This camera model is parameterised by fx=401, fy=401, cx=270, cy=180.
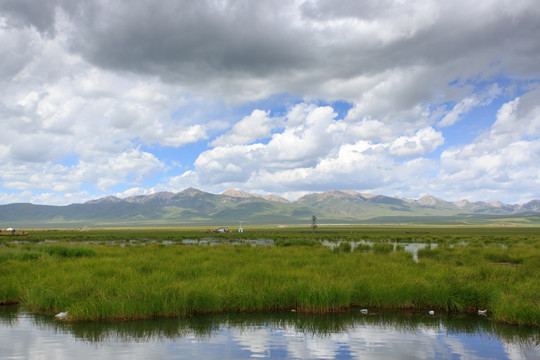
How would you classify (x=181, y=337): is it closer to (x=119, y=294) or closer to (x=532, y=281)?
(x=119, y=294)

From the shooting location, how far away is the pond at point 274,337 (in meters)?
→ 10.6

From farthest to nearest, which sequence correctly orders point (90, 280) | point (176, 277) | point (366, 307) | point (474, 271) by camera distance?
1. point (474, 271)
2. point (176, 277)
3. point (90, 280)
4. point (366, 307)

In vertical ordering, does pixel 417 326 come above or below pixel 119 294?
below

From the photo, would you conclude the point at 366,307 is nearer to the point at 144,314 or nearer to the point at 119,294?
the point at 144,314

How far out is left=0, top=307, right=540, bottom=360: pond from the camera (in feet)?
34.7

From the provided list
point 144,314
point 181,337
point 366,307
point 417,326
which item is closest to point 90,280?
point 144,314

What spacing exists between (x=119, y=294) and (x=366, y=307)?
29.4 ft

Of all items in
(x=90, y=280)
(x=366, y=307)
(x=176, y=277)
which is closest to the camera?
(x=366, y=307)

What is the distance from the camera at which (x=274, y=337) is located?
11.8 meters

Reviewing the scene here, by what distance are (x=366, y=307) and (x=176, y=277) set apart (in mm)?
8203

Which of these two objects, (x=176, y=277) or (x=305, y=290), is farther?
(x=176, y=277)

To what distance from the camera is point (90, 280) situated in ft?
52.7

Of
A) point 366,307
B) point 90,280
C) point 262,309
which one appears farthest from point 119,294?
point 366,307

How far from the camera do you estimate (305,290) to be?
14.7m
